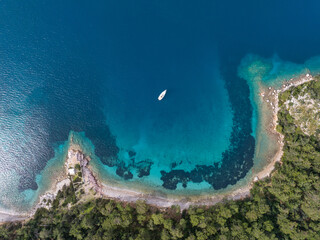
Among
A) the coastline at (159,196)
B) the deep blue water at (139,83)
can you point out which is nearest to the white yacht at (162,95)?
the deep blue water at (139,83)

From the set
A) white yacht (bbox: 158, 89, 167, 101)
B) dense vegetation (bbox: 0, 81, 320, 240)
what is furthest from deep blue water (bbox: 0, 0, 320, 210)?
dense vegetation (bbox: 0, 81, 320, 240)

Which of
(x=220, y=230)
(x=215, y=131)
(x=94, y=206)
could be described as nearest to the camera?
(x=220, y=230)

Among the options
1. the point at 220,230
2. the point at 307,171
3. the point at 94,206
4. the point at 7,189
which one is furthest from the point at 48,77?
the point at 307,171

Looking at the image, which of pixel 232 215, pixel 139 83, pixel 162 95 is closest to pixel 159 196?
pixel 232 215

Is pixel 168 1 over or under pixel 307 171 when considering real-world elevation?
over

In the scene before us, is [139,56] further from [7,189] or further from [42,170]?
[7,189]
